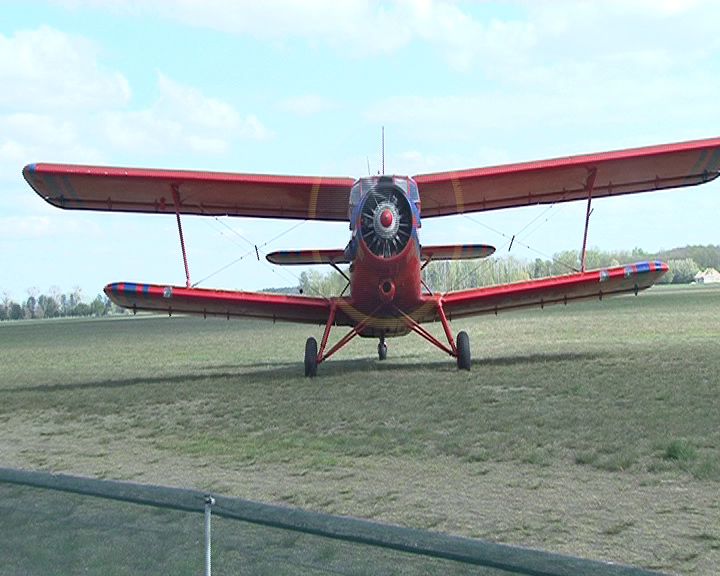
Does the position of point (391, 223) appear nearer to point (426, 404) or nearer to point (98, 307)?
point (426, 404)

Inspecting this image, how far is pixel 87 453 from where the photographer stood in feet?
25.1

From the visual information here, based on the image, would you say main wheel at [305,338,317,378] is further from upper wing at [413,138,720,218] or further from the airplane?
upper wing at [413,138,720,218]

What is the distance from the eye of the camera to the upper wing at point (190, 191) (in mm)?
12922

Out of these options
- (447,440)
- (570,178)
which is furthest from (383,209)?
(447,440)

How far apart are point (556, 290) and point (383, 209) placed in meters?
3.54

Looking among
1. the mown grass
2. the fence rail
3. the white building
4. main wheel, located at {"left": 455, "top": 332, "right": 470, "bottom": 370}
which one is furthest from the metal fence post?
the white building

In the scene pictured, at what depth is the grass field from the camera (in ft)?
15.7

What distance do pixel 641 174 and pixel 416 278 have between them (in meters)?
4.47

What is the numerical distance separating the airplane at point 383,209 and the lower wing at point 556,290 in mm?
22

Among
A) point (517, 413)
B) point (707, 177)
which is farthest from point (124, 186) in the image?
point (707, 177)

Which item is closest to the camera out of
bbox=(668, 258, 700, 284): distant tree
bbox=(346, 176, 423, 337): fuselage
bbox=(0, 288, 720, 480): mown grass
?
bbox=(0, 288, 720, 480): mown grass

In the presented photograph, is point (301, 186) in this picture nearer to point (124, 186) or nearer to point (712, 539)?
point (124, 186)

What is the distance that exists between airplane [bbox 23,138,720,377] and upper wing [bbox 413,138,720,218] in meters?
0.02

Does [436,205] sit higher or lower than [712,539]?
higher
